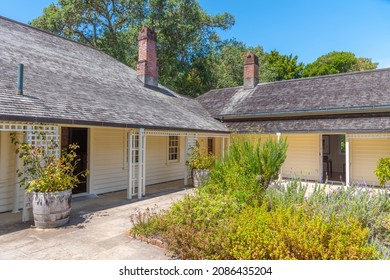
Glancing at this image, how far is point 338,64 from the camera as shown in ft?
129

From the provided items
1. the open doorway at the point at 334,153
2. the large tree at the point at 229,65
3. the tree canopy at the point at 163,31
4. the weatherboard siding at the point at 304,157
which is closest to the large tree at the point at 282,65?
the large tree at the point at 229,65

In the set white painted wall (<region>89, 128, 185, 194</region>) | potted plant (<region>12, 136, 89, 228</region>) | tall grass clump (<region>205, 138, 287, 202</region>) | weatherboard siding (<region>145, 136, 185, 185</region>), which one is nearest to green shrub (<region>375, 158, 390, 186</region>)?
tall grass clump (<region>205, 138, 287, 202</region>)

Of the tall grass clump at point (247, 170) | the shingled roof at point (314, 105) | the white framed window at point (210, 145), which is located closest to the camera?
the tall grass clump at point (247, 170)

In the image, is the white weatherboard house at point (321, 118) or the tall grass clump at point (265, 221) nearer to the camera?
the tall grass clump at point (265, 221)

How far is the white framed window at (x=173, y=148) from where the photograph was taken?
1284cm

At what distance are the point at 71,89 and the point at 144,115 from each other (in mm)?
2459

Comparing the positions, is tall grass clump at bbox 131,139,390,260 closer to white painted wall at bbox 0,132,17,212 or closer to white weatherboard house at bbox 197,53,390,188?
white painted wall at bbox 0,132,17,212

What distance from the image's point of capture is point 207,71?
1049 inches

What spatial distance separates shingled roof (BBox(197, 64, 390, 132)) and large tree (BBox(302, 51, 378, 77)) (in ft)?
78.5

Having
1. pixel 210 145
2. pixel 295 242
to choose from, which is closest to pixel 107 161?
pixel 295 242

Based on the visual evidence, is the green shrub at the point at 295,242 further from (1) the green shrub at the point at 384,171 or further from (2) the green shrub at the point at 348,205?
(1) the green shrub at the point at 384,171

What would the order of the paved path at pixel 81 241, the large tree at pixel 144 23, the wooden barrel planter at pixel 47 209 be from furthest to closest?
the large tree at pixel 144 23, the wooden barrel planter at pixel 47 209, the paved path at pixel 81 241

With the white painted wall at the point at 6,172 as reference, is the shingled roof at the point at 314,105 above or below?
above

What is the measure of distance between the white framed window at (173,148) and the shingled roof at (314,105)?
3.68m
